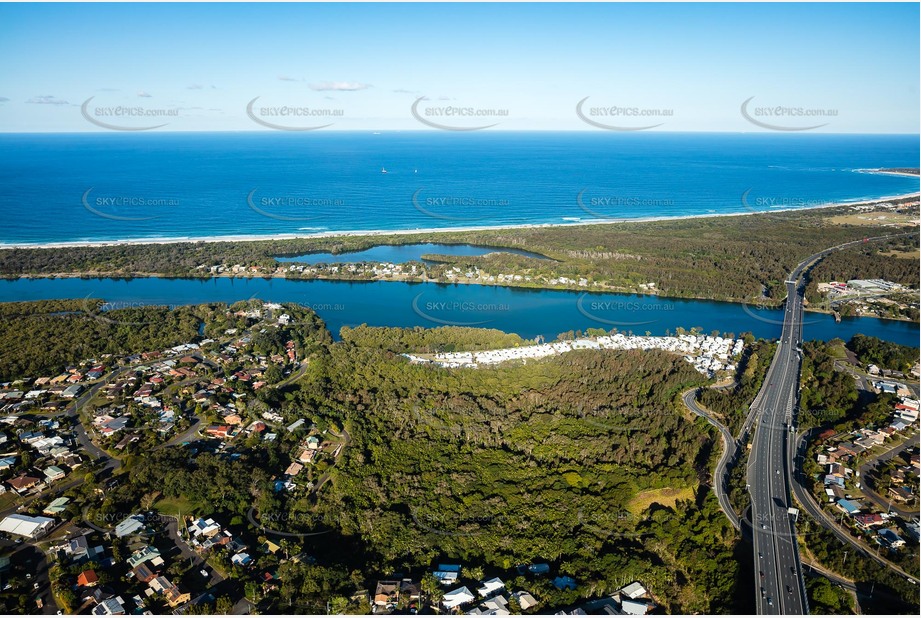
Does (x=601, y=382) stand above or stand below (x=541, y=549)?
above

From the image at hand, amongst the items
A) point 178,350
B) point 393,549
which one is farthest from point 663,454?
point 178,350

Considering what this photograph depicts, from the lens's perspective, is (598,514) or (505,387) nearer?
(598,514)

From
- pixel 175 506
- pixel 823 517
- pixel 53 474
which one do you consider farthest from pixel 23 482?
pixel 823 517

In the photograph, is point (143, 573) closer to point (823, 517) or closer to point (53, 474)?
point (53, 474)

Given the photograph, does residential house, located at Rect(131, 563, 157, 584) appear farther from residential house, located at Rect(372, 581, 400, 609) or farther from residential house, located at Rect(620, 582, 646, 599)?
residential house, located at Rect(620, 582, 646, 599)

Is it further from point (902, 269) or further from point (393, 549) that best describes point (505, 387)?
point (902, 269)

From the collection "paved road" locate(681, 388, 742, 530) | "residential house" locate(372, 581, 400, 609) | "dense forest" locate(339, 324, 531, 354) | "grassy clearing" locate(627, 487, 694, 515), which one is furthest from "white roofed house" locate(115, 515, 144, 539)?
"paved road" locate(681, 388, 742, 530)
